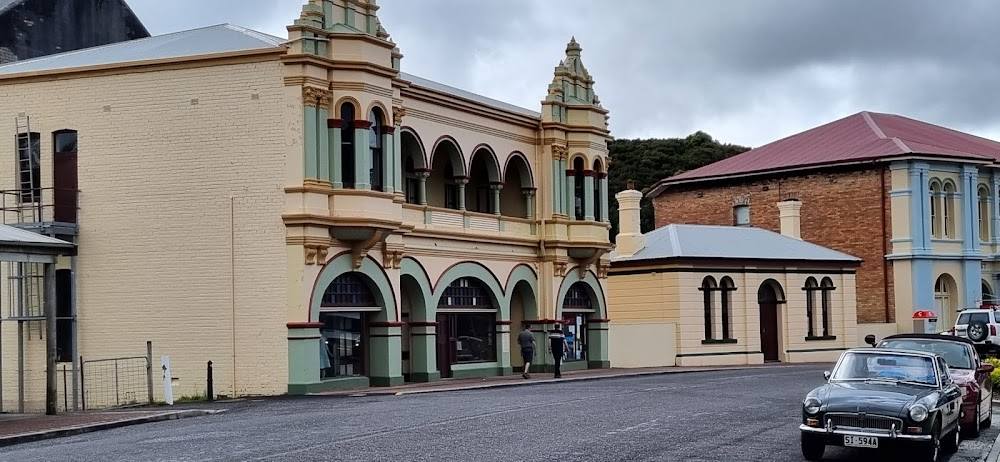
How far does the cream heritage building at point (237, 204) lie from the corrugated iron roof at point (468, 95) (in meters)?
1.70

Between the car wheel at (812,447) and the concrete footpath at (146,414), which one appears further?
the concrete footpath at (146,414)

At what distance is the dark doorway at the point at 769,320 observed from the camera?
46.7m

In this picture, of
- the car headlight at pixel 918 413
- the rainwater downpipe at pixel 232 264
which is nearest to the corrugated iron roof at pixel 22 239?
the rainwater downpipe at pixel 232 264

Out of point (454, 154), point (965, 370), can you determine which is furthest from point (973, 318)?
point (965, 370)

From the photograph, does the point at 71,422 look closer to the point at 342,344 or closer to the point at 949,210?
the point at 342,344

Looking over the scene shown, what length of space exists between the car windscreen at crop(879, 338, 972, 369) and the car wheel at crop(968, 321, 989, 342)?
75.9 ft

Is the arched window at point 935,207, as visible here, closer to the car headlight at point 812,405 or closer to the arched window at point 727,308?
the arched window at point 727,308

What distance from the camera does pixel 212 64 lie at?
29.7m

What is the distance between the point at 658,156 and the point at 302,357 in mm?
56142

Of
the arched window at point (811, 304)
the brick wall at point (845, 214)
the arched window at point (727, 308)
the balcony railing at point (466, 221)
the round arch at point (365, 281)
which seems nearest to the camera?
the round arch at point (365, 281)

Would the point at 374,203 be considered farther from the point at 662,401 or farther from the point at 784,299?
the point at 784,299

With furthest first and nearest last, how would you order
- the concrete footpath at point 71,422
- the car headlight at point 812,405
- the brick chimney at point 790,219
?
the brick chimney at point 790,219 < the concrete footpath at point 71,422 < the car headlight at point 812,405

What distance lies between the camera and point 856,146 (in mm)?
55375

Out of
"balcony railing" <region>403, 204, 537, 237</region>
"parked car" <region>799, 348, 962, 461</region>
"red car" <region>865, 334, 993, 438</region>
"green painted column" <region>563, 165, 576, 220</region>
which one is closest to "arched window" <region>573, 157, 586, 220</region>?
"green painted column" <region>563, 165, 576, 220</region>
